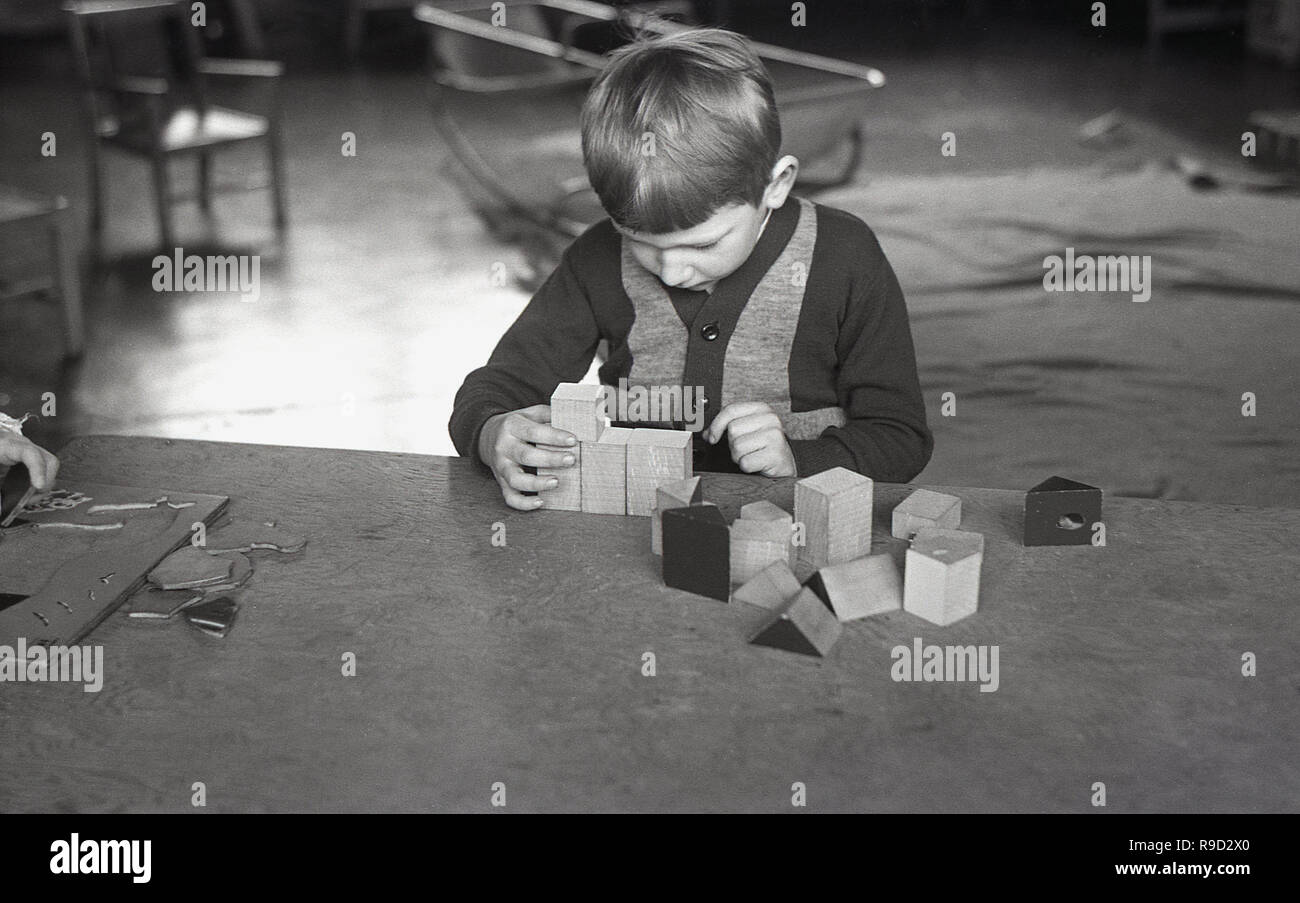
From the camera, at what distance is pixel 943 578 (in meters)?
1.37

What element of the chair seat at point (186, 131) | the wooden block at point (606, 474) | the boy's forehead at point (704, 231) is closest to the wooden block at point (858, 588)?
the wooden block at point (606, 474)

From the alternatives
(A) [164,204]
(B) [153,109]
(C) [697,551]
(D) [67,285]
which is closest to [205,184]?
(A) [164,204]

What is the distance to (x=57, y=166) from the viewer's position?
650 centimetres

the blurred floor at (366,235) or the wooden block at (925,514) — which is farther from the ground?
the wooden block at (925,514)

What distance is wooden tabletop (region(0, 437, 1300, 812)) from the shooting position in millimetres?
1175

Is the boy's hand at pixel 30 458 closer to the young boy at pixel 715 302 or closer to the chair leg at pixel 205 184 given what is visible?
the young boy at pixel 715 302

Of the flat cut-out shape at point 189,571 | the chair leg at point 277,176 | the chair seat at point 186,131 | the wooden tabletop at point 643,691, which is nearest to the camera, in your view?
the wooden tabletop at point 643,691

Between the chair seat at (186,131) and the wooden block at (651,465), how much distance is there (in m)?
4.15

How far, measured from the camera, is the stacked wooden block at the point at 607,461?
1606 mm

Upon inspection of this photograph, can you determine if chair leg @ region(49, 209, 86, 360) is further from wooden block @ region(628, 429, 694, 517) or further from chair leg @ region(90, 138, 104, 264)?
wooden block @ region(628, 429, 694, 517)

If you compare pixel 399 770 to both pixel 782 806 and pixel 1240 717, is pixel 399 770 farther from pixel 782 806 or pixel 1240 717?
pixel 1240 717

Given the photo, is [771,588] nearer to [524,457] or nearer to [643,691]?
[643,691]

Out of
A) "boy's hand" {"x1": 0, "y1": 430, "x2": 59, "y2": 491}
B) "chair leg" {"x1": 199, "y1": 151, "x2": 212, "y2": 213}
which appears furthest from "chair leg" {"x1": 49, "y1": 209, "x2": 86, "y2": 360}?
"boy's hand" {"x1": 0, "y1": 430, "x2": 59, "y2": 491}

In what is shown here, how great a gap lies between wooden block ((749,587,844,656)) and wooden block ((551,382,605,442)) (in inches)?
13.9
